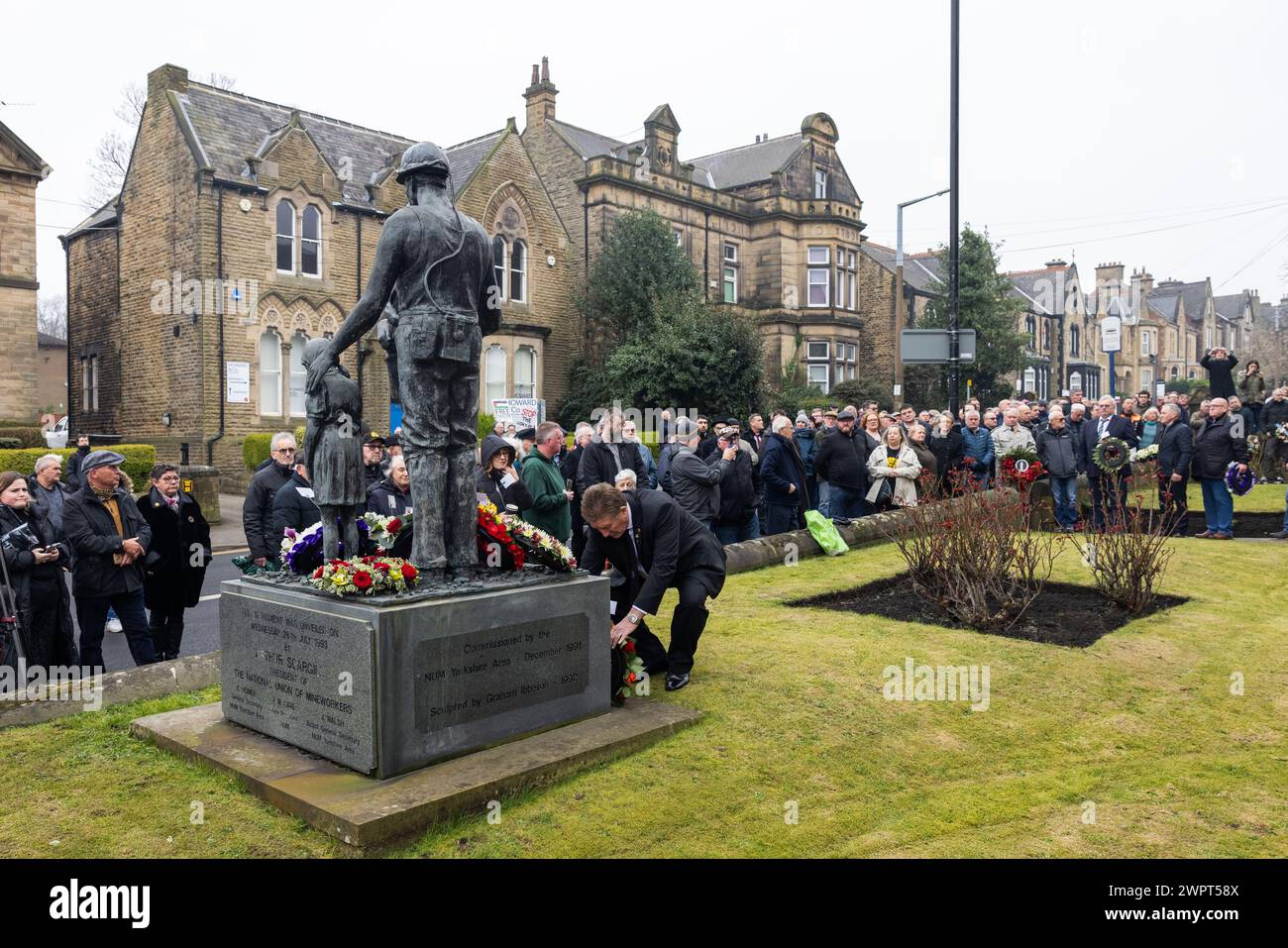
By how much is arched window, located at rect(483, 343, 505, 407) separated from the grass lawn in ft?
85.2

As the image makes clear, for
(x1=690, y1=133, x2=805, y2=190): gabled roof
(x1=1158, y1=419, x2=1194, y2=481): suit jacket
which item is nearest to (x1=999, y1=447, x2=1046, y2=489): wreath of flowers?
(x1=1158, y1=419, x2=1194, y2=481): suit jacket

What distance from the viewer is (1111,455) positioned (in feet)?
48.5

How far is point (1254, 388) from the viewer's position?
23312mm

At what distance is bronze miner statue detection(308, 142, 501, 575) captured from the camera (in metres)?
5.85

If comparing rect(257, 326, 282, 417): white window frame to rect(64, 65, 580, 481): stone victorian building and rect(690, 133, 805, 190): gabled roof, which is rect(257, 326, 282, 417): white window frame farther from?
rect(690, 133, 805, 190): gabled roof

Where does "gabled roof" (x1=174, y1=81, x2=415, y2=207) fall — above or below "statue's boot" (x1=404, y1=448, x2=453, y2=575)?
above

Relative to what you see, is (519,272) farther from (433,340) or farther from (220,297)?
(433,340)

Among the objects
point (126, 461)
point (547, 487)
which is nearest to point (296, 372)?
point (126, 461)

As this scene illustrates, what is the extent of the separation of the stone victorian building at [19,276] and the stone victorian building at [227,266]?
3030 millimetres

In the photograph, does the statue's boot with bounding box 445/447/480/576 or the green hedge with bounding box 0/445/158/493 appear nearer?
the statue's boot with bounding box 445/447/480/576

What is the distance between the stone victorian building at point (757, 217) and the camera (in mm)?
37406

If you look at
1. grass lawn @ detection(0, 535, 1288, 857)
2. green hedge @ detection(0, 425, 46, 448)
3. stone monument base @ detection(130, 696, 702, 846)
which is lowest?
grass lawn @ detection(0, 535, 1288, 857)

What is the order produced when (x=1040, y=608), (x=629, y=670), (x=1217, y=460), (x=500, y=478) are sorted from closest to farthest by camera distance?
(x=629, y=670), (x=1040, y=608), (x=500, y=478), (x=1217, y=460)

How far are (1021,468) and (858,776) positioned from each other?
10.1 meters
